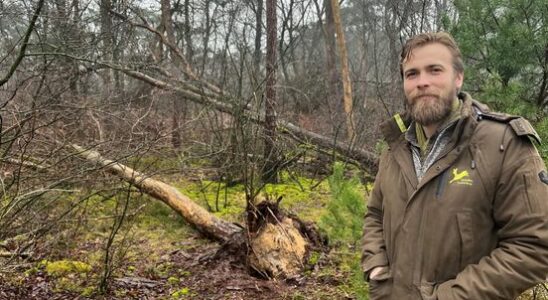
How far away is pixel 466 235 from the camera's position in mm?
1767

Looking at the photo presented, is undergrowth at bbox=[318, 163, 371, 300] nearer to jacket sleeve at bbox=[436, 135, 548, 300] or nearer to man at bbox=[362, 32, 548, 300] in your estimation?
man at bbox=[362, 32, 548, 300]

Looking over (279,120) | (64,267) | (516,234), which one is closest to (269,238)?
(64,267)

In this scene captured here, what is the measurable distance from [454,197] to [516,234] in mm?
242

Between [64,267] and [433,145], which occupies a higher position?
[433,145]

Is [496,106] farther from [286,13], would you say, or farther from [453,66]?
[286,13]

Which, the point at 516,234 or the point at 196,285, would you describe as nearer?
the point at 516,234

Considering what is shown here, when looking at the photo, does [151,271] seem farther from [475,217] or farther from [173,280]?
[475,217]

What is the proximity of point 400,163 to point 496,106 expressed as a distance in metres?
2.16

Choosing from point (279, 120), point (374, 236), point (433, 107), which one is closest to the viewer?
point (433, 107)

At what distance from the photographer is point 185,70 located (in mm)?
10555

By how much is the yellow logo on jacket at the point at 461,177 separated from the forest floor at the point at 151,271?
1991 mm

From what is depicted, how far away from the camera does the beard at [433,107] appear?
1.94 metres

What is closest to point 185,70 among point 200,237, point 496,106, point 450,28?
point 200,237

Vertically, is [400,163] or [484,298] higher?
[400,163]
